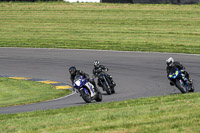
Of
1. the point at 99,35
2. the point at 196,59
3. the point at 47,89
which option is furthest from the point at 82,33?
the point at 47,89

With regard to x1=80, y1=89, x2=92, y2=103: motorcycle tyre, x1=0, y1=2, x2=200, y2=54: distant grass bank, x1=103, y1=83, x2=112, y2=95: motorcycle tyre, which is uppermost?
x1=0, y1=2, x2=200, y2=54: distant grass bank

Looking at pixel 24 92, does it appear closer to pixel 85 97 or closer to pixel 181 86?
pixel 85 97

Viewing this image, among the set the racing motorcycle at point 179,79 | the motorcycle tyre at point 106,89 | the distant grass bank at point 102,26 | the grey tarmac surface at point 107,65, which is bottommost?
the racing motorcycle at point 179,79

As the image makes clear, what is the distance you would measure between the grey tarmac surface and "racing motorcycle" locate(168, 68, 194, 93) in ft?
4.03

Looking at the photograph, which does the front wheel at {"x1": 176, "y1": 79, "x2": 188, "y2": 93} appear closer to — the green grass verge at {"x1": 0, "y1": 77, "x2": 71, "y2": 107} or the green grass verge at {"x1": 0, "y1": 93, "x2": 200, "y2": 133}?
the green grass verge at {"x1": 0, "y1": 93, "x2": 200, "y2": 133}

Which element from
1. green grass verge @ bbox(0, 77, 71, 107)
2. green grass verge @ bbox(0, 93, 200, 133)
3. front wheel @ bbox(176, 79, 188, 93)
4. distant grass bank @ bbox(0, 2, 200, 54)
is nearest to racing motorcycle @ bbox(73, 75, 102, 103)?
green grass verge @ bbox(0, 77, 71, 107)

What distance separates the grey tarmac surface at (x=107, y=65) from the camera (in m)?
19.8

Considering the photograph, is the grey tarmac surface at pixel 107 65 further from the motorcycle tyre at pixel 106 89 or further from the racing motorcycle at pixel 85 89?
the racing motorcycle at pixel 85 89

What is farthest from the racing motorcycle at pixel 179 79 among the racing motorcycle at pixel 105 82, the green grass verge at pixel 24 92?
the green grass verge at pixel 24 92

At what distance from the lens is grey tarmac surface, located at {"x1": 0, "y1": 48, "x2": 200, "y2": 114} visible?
19.8 m

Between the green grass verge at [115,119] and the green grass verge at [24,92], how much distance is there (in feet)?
16.2

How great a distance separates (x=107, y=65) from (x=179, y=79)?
36.3 feet

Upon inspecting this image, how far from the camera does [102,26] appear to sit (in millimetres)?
46562

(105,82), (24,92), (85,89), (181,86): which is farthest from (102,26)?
(85,89)
